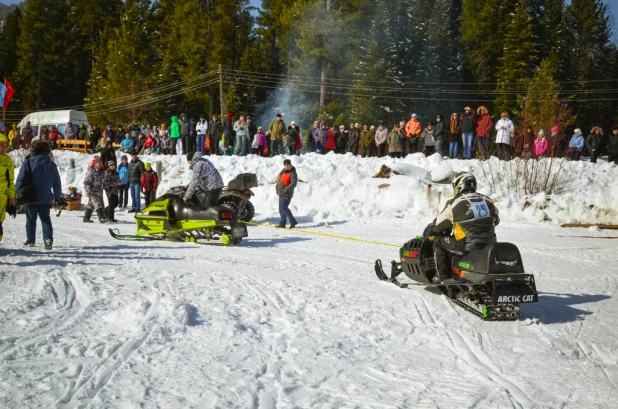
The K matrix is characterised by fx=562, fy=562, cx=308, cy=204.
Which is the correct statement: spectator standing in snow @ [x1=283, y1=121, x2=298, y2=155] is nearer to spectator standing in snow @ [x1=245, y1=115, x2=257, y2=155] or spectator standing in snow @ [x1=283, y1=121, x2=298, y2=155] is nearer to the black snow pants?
spectator standing in snow @ [x1=245, y1=115, x2=257, y2=155]

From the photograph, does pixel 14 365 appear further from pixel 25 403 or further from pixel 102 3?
pixel 102 3

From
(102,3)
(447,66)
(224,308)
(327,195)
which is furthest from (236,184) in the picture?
(102,3)

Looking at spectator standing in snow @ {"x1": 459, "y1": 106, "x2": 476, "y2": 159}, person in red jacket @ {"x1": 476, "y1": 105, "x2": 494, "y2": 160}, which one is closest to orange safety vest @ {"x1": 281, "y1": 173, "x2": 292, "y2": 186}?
person in red jacket @ {"x1": 476, "y1": 105, "x2": 494, "y2": 160}

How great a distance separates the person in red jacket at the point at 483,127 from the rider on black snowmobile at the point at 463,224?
11610 mm

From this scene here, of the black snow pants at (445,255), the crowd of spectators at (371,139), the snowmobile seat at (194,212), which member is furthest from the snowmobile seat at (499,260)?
the crowd of spectators at (371,139)

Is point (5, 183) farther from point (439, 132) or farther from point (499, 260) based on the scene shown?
point (439, 132)

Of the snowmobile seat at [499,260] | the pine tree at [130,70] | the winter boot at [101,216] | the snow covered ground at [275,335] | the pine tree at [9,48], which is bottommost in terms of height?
the snow covered ground at [275,335]

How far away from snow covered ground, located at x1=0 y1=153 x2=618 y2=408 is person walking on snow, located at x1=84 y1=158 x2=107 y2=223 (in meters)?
4.82

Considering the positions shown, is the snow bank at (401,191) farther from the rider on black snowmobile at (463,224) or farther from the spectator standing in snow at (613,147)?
the rider on black snowmobile at (463,224)

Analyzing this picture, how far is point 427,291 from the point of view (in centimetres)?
723

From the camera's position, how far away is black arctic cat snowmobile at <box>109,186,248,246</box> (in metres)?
10.8

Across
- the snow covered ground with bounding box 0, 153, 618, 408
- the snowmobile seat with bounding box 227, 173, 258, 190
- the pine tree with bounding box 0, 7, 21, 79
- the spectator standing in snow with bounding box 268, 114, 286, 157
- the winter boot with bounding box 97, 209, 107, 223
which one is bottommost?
the snow covered ground with bounding box 0, 153, 618, 408

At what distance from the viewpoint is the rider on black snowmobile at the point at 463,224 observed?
6293 millimetres

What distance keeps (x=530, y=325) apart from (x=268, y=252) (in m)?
5.16
